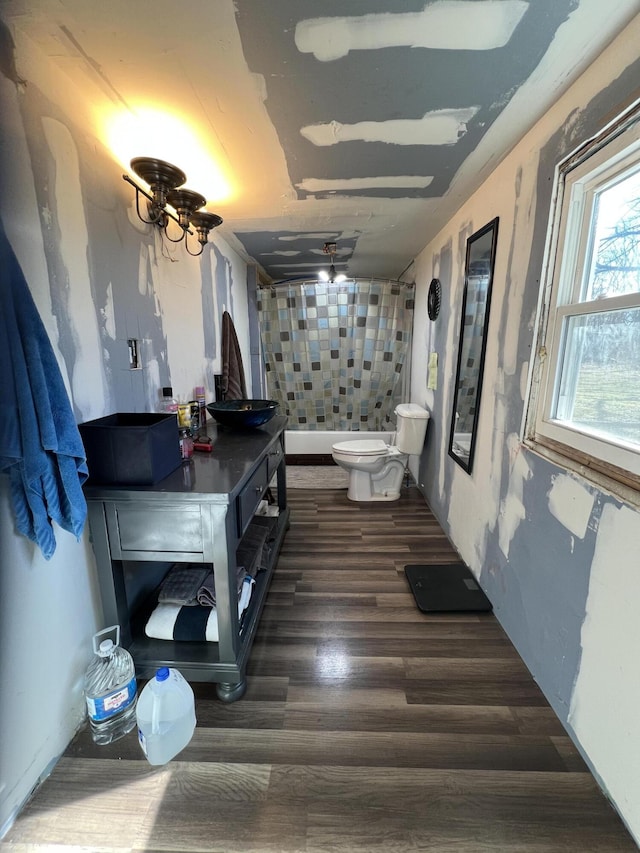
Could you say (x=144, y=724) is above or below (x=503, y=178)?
below

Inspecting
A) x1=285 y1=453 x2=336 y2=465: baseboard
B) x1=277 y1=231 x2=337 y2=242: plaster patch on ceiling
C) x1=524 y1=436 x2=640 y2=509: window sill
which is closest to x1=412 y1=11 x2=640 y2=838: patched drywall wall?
x1=524 y1=436 x2=640 y2=509: window sill

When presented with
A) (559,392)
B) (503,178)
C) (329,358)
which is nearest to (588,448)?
(559,392)

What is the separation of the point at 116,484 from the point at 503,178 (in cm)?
207

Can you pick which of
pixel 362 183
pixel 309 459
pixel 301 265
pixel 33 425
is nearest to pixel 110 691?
pixel 33 425

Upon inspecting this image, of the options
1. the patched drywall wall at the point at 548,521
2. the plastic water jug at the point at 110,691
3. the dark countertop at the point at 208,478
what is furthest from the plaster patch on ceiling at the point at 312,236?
the plastic water jug at the point at 110,691

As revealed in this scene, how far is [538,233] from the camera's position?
138cm

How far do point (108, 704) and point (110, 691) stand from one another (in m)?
0.03

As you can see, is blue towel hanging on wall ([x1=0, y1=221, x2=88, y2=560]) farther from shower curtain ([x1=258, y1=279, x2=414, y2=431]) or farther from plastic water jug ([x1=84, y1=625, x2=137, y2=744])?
shower curtain ([x1=258, y1=279, x2=414, y2=431])

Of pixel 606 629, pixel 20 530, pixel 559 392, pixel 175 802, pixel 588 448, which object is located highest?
pixel 559 392

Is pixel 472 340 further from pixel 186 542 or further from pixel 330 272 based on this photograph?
pixel 330 272

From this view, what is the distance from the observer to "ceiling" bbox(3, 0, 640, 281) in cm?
90

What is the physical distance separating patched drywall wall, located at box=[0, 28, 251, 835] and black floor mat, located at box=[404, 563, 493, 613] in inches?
56.8

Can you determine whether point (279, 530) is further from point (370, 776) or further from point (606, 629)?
point (606, 629)

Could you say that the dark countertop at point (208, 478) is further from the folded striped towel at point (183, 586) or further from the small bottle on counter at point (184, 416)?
the folded striped towel at point (183, 586)
